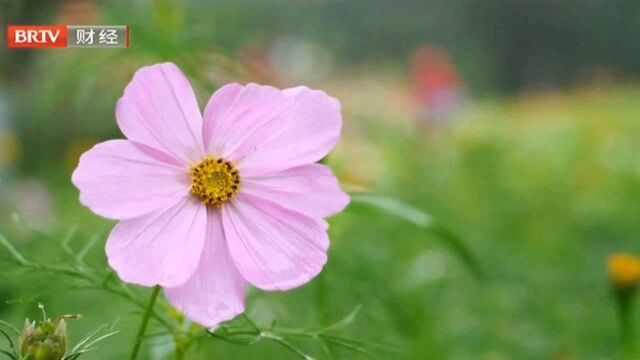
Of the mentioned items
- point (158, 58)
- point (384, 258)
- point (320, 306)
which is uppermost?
point (158, 58)

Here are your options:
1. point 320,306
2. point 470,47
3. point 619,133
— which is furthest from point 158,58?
point 470,47

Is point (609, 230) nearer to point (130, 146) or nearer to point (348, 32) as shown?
point (130, 146)

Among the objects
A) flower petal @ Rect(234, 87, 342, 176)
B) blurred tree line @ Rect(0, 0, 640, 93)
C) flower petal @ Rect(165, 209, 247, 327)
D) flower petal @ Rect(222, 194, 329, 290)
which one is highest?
flower petal @ Rect(234, 87, 342, 176)

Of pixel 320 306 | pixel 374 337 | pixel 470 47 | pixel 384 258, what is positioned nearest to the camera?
pixel 320 306

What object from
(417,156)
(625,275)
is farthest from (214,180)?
(417,156)

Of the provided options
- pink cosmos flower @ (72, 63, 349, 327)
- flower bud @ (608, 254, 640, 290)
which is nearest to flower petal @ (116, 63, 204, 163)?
pink cosmos flower @ (72, 63, 349, 327)

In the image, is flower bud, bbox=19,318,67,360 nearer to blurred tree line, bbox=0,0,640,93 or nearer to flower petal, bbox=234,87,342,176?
flower petal, bbox=234,87,342,176
